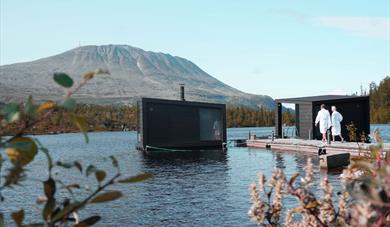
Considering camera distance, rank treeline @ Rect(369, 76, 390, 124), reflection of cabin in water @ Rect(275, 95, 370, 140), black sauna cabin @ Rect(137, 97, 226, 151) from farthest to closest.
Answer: treeline @ Rect(369, 76, 390, 124) < black sauna cabin @ Rect(137, 97, 226, 151) < reflection of cabin in water @ Rect(275, 95, 370, 140)

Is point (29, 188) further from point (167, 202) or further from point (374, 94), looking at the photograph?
point (374, 94)

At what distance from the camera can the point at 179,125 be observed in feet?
121

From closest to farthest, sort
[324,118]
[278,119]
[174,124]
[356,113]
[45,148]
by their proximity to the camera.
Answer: [45,148] → [324,118] → [356,113] → [174,124] → [278,119]

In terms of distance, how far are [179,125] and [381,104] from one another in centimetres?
7296

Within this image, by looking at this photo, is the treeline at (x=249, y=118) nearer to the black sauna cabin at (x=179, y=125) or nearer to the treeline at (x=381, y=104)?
the treeline at (x=381, y=104)

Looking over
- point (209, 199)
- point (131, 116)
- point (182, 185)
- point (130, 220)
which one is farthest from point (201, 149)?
point (131, 116)

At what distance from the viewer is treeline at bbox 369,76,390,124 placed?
3546 inches

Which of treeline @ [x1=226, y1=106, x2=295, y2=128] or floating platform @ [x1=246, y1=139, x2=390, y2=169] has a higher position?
treeline @ [x1=226, y1=106, x2=295, y2=128]

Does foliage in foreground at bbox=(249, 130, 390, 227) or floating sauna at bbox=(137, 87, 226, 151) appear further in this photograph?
floating sauna at bbox=(137, 87, 226, 151)

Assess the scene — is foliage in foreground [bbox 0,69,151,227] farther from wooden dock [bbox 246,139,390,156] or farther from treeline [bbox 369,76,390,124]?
treeline [bbox 369,76,390,124]

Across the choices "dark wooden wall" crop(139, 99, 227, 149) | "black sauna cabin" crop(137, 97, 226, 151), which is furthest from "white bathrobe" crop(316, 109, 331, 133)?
"dark wooden wall" crop(139, 99, 227, 149)

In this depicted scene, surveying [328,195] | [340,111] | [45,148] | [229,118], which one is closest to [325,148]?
[340,111]

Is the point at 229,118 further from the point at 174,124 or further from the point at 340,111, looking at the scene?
the point at 340,111

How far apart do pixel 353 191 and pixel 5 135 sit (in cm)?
100
